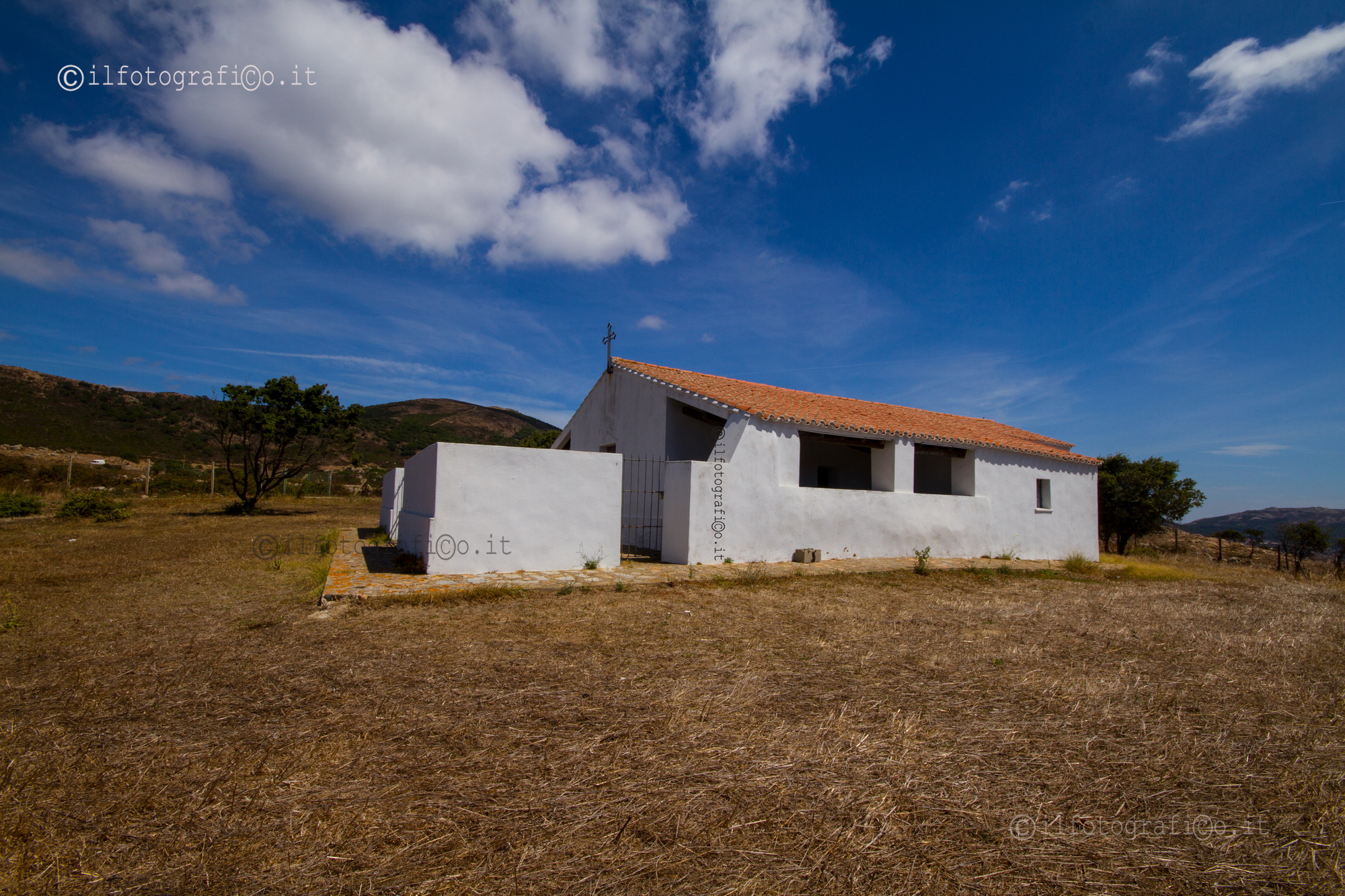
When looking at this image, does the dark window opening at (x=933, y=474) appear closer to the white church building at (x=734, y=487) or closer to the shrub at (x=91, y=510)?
the white church building at (x=734, y=487)

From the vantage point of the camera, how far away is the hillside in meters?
34.7

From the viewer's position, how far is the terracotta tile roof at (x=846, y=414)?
1284 cm

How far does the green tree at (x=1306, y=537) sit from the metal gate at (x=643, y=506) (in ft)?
65.9

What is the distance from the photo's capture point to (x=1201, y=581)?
488 inches

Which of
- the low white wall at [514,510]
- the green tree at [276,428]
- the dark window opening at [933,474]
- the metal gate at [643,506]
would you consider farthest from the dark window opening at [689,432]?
the green tree at [276,428]

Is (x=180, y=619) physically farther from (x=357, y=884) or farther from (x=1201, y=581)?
(x=1201, y=581)

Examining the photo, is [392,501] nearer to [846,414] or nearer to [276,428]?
[276,428]

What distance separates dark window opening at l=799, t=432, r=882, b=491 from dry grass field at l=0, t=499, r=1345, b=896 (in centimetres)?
1133

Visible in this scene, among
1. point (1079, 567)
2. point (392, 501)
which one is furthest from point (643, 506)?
point (1079, 567)

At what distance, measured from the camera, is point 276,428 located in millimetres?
22078

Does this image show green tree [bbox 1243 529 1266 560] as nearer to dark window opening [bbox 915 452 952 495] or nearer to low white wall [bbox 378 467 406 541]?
dark window opening [bbox 915 452 952 495]

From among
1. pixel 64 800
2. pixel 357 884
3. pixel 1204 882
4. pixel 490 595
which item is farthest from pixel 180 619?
pixel 1204 882

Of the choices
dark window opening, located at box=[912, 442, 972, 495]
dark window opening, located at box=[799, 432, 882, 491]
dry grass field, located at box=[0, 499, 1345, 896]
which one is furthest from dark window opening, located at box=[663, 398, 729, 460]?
dark window opening, located at box=[912, 442, 972, 495]

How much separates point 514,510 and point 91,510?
1639 centimetres
